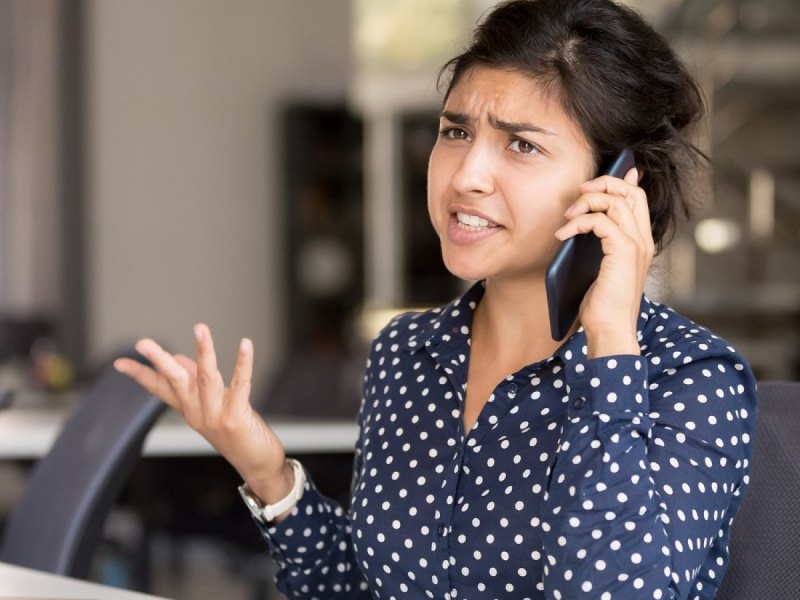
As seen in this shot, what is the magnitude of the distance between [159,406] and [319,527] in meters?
0.53

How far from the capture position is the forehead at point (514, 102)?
1349 mm

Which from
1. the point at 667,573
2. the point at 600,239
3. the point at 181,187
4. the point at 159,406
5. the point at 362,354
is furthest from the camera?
the point at 181,187

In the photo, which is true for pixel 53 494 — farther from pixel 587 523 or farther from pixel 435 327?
pixel 587 523

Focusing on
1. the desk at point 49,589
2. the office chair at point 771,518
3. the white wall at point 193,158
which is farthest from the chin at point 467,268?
the white wall at point 193,158

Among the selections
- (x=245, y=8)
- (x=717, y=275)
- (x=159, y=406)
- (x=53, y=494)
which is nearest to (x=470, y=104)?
(x=159, y=406)

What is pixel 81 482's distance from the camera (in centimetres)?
196

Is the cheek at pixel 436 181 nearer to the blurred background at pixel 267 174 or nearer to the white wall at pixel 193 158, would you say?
the blurred background at pixel 267 174

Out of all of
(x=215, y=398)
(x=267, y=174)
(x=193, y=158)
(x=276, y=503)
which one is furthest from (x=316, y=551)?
(x=267, y=174)

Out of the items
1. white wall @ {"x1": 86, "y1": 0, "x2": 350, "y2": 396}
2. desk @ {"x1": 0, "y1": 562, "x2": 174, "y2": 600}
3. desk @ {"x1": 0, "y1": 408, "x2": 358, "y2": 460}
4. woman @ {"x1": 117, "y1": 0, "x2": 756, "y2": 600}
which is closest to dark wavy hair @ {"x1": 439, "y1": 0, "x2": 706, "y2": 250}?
woman @ {"x1": 117, "y1": 0, "x2": 756, "y2": 600}

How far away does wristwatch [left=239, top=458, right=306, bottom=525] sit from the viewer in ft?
5.03

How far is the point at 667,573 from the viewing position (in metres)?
1.15

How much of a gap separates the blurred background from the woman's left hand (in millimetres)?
4457

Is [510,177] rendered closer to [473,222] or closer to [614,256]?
[473,222]

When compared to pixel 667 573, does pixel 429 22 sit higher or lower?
higher
